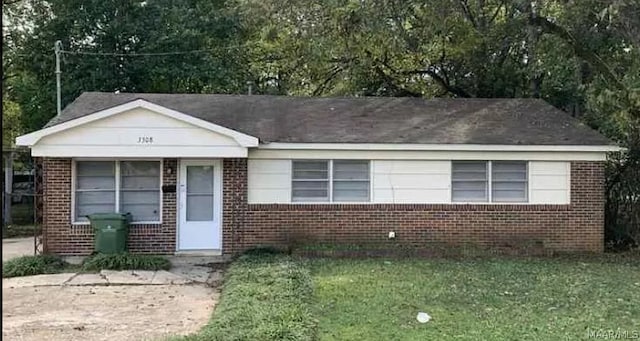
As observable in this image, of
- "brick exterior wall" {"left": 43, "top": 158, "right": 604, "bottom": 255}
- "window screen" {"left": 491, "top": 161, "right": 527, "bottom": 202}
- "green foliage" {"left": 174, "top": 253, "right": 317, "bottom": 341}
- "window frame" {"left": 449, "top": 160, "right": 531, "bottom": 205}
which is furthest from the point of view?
"window screen" {"left": 491, "top": 161, "right": 527, "bottom": 202}

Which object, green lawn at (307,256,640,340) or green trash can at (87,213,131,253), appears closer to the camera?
green lawn at (307,256,640,340)

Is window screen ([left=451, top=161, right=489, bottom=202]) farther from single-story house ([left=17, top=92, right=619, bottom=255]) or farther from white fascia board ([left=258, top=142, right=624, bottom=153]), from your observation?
white fascia board ([left=258, top=142, right=624, bottom=153])

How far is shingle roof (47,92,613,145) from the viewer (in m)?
14.4

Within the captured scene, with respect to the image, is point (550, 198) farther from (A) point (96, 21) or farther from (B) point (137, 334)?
(A) point (96, 21)

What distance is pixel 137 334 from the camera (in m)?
7.17

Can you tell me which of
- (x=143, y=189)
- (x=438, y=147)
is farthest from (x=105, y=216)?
(x=438, y=147)

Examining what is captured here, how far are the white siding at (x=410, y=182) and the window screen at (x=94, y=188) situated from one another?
555 centimetres

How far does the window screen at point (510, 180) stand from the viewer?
47.6ft

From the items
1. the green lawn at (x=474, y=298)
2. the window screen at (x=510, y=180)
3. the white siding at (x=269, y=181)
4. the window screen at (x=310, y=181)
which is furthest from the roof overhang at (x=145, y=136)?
the window screen at (x=510, y=180)

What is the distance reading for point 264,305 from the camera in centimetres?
794

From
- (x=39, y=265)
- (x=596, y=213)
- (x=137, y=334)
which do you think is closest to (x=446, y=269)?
(x=596, y=213)

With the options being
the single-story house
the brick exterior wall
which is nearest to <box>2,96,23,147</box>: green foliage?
the single-story house

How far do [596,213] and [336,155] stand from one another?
5879mm

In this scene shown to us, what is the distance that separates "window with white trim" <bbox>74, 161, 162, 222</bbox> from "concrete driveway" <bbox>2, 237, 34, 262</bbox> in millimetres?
1679
